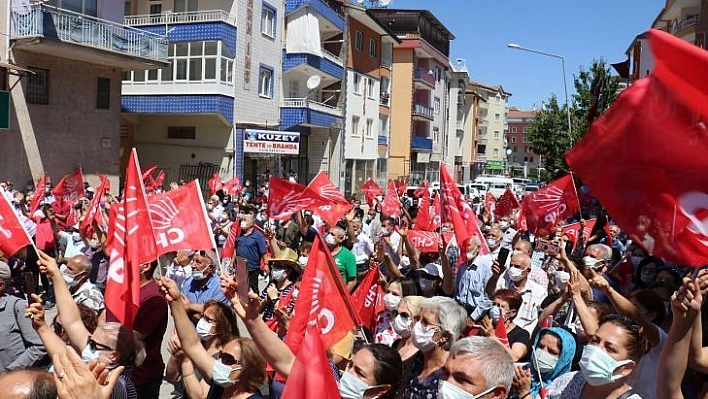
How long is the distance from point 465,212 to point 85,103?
19.0 m

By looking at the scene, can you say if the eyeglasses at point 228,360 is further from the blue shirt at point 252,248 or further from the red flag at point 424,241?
the blue shirt at point 252,248

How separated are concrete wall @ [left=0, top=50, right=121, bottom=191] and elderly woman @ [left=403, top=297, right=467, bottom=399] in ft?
64.7

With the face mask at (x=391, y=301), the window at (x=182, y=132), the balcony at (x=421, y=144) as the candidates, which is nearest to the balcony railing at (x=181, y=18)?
the window at (x=182, y=132)

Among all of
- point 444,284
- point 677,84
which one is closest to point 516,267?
point 444,284

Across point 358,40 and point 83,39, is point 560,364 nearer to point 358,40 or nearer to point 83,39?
point 83,39

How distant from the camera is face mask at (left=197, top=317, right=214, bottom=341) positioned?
445 centimetres

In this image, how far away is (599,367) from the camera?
3498 mm

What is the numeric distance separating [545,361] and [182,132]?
27.9m

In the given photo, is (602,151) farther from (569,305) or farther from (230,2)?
(230,2)

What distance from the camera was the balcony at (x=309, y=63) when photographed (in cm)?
3312

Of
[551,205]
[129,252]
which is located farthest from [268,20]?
[129,252]

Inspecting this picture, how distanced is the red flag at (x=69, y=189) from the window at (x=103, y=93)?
1138 centimetres

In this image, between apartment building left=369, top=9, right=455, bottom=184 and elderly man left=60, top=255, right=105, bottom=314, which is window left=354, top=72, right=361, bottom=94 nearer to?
apartment building left=369, top=9, right=455, bottom=184

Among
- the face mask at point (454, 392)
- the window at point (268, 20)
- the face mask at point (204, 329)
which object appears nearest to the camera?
the face mask at point (454, 392)
